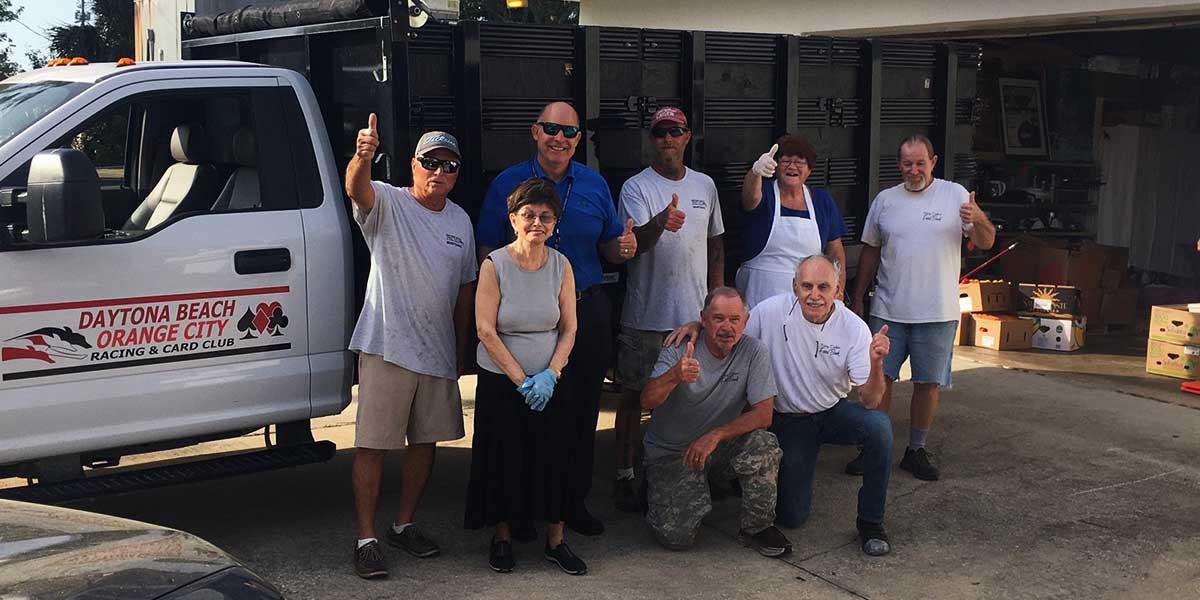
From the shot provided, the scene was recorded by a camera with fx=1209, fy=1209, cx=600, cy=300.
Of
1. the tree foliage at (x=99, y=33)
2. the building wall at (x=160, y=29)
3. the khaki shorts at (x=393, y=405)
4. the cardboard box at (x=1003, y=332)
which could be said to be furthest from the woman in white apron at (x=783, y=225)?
the tree foliage at (x=99, y=33)

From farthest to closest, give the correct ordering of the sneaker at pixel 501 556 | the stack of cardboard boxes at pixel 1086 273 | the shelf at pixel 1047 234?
the shelf at pixel 1047 234, the stack of cardboard boxes at pixel 1086 273, the sneaker at pixel 501 556

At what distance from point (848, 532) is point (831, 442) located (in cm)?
42

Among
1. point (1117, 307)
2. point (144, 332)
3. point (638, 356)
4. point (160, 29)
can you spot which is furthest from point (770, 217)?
point (1117, 307)

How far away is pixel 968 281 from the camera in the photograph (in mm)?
10578

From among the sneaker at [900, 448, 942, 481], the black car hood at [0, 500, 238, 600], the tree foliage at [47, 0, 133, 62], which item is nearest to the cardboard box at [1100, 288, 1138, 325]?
the sneaker at [900, 448, 942, 481]

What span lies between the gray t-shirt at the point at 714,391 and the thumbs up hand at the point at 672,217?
1.71 feet

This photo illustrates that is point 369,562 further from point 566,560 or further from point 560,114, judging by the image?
point 560,114

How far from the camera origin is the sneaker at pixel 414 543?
512cm

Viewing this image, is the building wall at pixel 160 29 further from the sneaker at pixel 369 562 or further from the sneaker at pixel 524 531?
the sneaker at pixel 524 531

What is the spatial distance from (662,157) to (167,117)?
87.9 inches

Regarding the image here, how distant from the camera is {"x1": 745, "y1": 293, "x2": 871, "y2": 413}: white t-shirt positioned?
5477 millimetres

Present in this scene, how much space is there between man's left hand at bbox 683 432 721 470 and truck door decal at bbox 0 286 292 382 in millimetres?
1782

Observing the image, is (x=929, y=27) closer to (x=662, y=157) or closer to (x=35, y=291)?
(x=662, y=157)

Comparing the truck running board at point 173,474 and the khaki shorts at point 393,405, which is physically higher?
the khaki shorts at point 393,405
